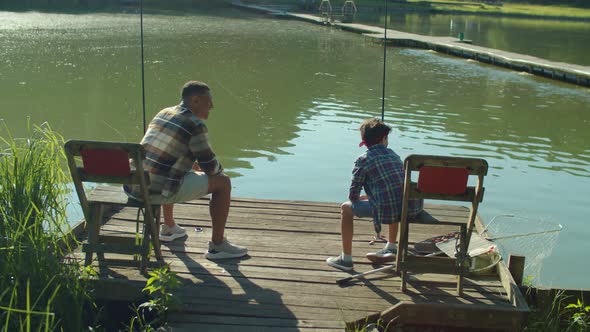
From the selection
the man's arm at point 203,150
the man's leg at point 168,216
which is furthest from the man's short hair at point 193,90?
the man's leg at point 168,216

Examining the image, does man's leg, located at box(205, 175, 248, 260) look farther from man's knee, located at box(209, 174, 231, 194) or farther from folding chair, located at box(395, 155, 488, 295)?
folding chair, located at box(395, 155, 488, 295)

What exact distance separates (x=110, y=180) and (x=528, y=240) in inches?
126

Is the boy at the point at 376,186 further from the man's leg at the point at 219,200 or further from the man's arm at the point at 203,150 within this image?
the man's arm at the point at 203,150

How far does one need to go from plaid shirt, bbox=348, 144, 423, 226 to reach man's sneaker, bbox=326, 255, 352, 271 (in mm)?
336

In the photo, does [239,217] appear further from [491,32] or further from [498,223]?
[491,32]

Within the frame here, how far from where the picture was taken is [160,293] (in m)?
3.97

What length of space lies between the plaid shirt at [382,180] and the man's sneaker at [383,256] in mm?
310

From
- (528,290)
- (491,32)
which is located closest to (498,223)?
(528,290)

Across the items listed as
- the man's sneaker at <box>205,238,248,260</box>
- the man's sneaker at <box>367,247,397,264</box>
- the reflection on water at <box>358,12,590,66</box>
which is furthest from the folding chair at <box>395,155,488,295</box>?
the reflection on water at <box>358,12,590,66</box>

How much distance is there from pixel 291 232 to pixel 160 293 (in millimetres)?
1563

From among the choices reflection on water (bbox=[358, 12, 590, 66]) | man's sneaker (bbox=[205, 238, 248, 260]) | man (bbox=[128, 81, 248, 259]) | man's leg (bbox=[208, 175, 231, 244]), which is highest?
reflection on water (bbox=[358, 12, 590, 66])

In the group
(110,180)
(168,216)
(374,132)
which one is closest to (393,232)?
(374,132)

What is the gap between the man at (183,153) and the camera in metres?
4.41

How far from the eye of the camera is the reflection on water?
2539 centimetres
